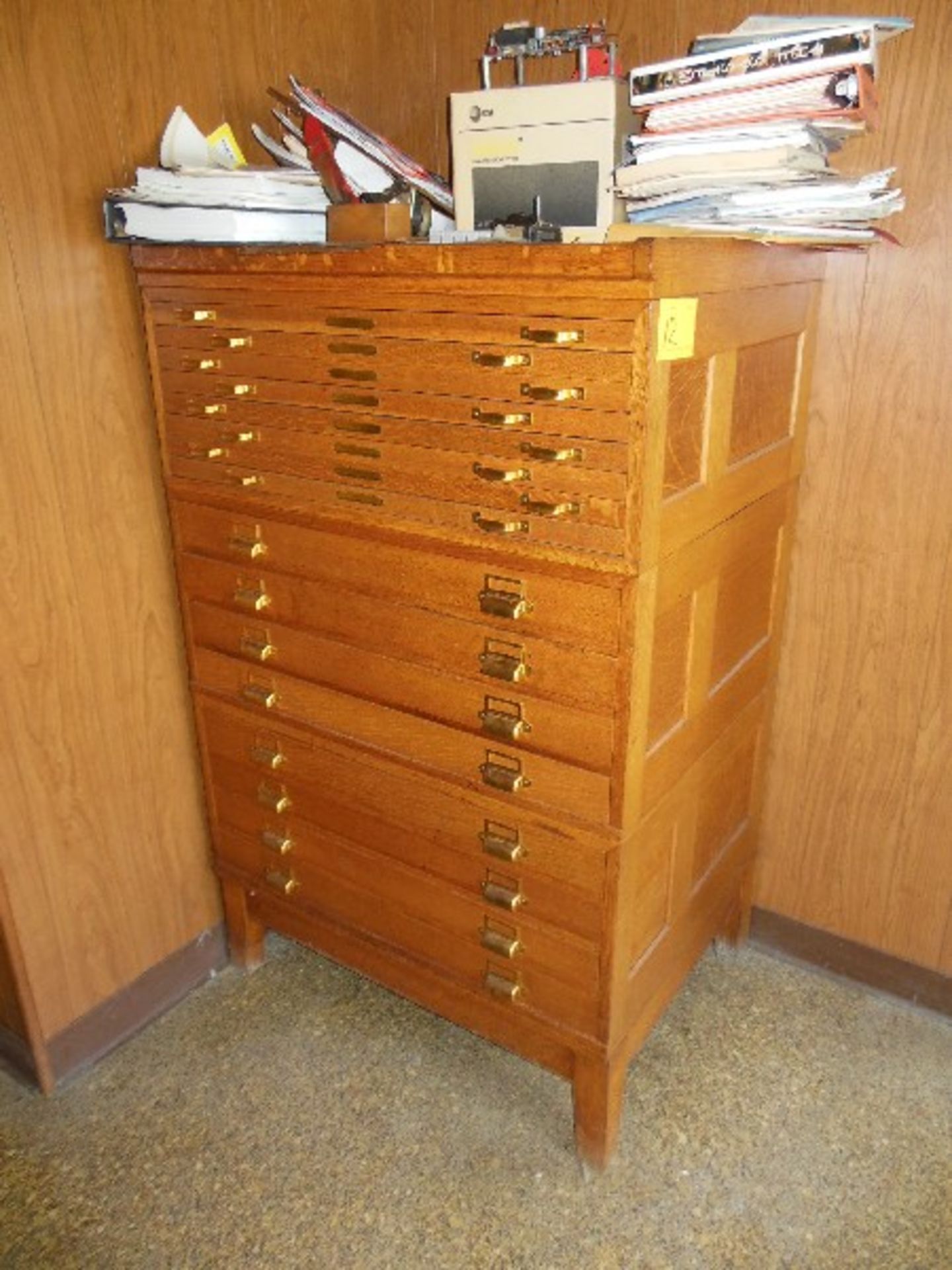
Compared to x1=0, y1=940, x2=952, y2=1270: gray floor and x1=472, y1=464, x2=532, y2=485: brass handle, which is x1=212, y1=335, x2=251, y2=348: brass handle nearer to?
x1=472, y1=464, x2=532, y2=485: brass handle

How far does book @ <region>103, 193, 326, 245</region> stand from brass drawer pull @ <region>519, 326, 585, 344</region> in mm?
493

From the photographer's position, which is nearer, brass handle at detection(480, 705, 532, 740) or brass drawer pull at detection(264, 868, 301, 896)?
brass handle at detection(480, 705, 532, 740)

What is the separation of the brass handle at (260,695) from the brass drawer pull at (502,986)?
66 centimetres

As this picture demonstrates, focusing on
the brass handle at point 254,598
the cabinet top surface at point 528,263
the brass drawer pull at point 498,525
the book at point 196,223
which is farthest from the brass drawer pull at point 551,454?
the brass handle at point 254,598

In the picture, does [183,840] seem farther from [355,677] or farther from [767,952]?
[767,952]

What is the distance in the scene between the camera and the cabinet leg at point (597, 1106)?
1680 mm

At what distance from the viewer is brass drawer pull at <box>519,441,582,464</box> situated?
1.34 m

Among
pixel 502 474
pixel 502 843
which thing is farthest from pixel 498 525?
pixel 502 843

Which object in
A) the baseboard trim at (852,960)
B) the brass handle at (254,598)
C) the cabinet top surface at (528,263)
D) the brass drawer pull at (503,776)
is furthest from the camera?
the baseboard trim at (852,960)

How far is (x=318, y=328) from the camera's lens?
1.55 meters

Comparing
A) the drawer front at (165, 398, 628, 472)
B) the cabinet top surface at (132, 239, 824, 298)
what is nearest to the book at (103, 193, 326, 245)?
the cabinet top surface at (132, 239, 824, 298)

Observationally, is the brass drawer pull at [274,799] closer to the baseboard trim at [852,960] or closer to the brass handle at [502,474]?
the brass handle at [502,474]

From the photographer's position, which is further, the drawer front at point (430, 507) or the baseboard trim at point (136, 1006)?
the baseboard trim at point (136, 1006)

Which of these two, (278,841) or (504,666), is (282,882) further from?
(504,666)
